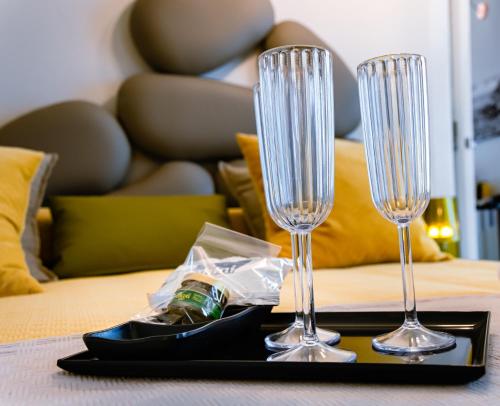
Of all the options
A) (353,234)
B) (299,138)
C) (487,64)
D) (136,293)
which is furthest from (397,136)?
(487,64)

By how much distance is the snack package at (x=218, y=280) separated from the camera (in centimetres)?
68

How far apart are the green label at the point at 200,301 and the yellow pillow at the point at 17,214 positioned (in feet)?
2.57

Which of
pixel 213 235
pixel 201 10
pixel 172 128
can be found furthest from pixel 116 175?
pixel 213 235

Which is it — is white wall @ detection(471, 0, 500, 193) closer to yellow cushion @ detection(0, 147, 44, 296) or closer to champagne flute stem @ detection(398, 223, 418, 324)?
yellow cushion @ detection(0, 147, 44, 296)

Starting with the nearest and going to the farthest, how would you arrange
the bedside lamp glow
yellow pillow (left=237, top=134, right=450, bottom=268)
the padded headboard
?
yellow pillow (left=237, top=134, right=450, bottom=268) → the padded headboard → the bedside lamp glow

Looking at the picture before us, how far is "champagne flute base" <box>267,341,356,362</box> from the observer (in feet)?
1.75

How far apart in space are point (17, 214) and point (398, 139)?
3.84 feet

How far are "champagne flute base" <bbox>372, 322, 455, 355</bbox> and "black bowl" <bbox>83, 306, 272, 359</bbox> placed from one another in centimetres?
16

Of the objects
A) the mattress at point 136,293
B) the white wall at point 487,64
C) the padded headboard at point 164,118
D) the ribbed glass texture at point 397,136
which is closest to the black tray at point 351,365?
the ribbed glass texture at point 397,136

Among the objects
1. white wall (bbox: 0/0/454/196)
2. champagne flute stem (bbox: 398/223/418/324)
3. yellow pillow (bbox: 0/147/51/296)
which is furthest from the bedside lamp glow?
champagne flute stem (bbox: 398/223/418/324)

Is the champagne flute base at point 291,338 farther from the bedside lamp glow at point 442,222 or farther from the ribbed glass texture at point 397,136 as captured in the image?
the bedside lamp glow at point 442,222

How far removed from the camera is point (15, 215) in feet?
4.95

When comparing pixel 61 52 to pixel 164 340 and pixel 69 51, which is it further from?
pixel 164 340

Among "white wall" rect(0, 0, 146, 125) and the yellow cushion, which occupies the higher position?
"white wall" rect(0, 0, 146, 125)
